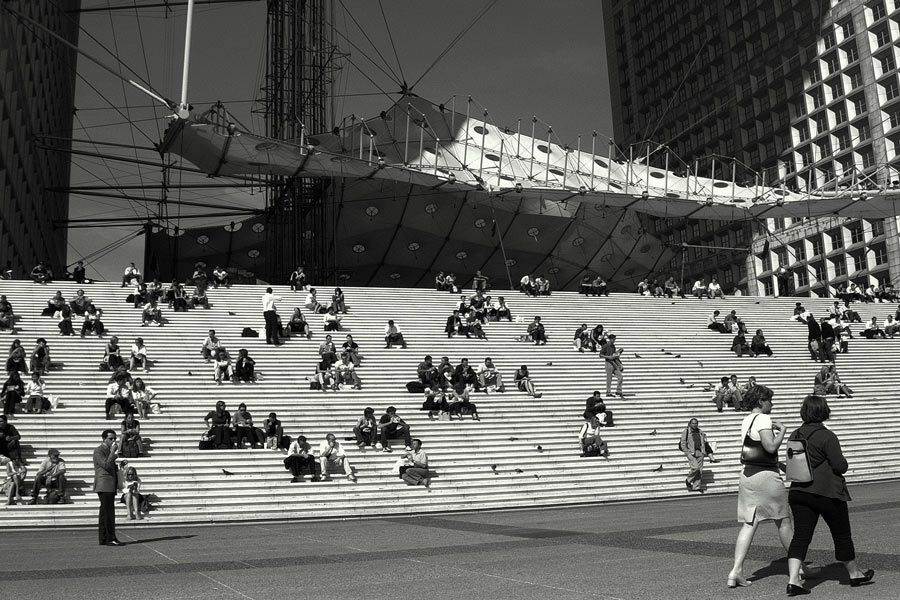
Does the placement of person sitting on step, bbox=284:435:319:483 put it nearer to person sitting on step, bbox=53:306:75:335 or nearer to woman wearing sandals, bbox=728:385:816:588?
person sitting on step, bbox=53:306:75:335

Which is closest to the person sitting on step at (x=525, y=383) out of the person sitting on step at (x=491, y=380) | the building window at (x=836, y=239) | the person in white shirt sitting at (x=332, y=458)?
the person sitting on step at (x=491, y=380)

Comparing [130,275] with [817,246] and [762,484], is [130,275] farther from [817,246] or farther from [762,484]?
[817,246]

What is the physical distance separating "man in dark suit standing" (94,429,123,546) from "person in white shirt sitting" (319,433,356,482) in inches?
230

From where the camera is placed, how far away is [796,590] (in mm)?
6781

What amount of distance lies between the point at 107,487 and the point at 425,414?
10866mm

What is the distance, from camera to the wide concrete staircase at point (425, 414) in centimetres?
1727

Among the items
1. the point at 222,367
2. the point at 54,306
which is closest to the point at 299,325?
the point at 222,367

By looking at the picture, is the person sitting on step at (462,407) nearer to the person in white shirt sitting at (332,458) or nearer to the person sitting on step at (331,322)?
the person in white shirt sitting at (332,458)

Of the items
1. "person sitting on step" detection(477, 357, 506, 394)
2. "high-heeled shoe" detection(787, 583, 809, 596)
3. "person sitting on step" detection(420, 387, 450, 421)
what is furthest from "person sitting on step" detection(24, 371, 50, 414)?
"high-heeled shoe" detection(787, 583, 809, 596)

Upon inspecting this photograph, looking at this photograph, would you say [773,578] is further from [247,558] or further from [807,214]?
[807,214]

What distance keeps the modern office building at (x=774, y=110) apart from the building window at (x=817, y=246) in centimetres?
11

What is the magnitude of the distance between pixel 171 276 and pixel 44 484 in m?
38.2

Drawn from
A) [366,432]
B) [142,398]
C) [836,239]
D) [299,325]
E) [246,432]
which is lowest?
[366,432]

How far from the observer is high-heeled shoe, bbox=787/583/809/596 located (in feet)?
22.2
